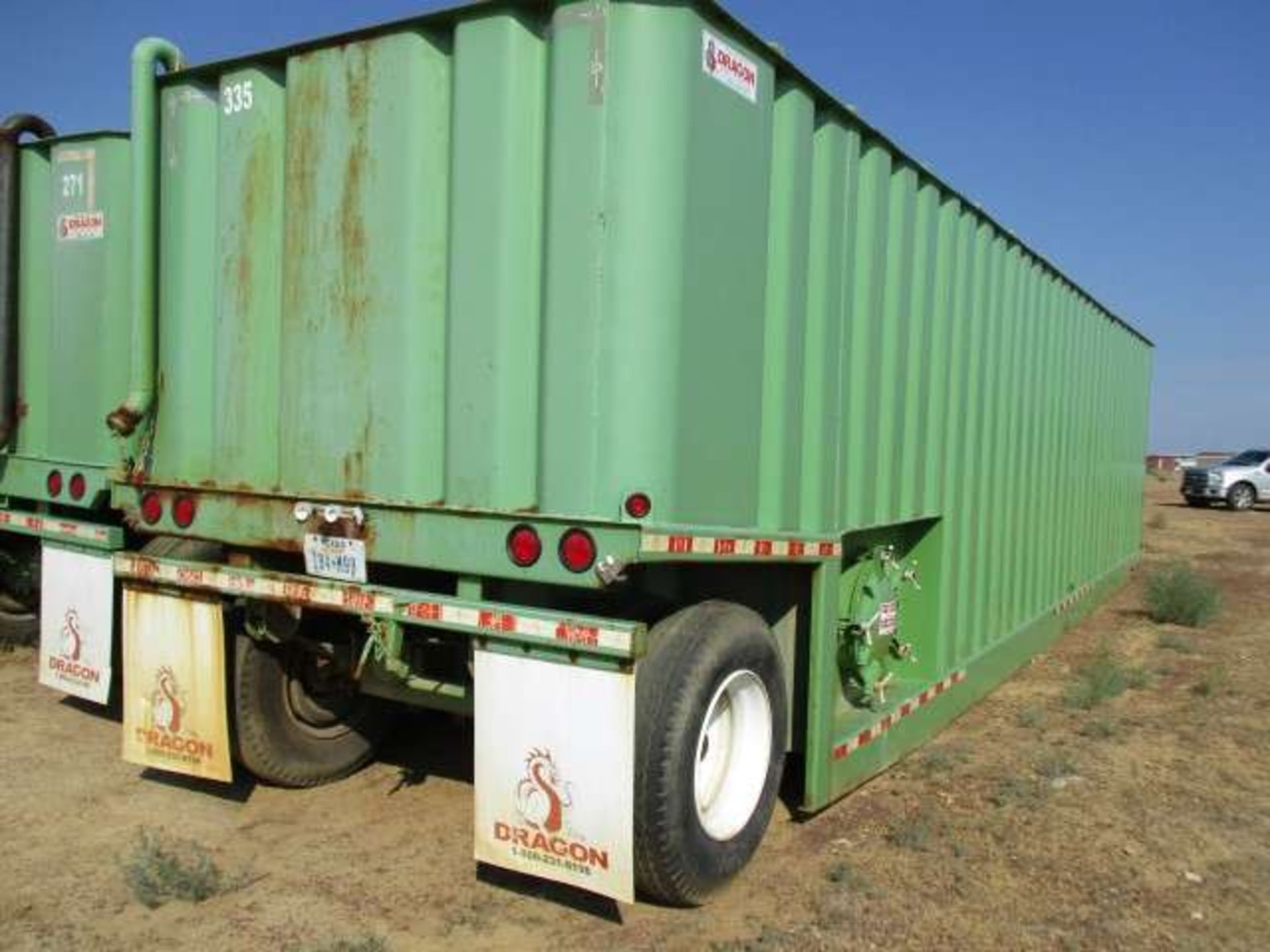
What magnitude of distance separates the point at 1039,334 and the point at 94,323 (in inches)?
252

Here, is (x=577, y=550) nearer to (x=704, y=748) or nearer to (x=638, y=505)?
(x=638, y=505)

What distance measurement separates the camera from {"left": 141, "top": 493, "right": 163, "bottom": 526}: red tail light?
460 centimetres

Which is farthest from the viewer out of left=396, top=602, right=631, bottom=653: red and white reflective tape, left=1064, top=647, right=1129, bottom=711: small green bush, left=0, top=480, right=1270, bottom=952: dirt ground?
left=1064, top=647, right=1129, bottom=711: small green bush

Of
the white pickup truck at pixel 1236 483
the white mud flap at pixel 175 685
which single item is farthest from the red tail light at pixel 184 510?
the white pickup truck at pixel 1236 483

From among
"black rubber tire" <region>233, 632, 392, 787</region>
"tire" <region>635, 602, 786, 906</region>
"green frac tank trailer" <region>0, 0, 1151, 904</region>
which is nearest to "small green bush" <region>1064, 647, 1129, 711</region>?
"green frac tank trailer" <region>0, 0, 1151, 904</region>

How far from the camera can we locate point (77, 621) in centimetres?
514

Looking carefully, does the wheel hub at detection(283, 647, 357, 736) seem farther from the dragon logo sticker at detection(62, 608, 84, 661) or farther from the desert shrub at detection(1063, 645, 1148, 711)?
the desert shrub at detection(1063, 645, 1148, 711)

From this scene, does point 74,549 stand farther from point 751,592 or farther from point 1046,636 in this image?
point 1046,636

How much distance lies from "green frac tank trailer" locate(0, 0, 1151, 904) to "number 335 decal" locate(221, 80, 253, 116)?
0.05 feet

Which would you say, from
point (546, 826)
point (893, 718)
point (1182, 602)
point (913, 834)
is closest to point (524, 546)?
point (546, 826)

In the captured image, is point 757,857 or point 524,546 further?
point 757,857

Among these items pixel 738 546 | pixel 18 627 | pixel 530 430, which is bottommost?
pixel 18 627

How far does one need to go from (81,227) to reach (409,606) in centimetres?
386

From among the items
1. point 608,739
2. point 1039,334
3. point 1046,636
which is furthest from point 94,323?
point 1046,636
